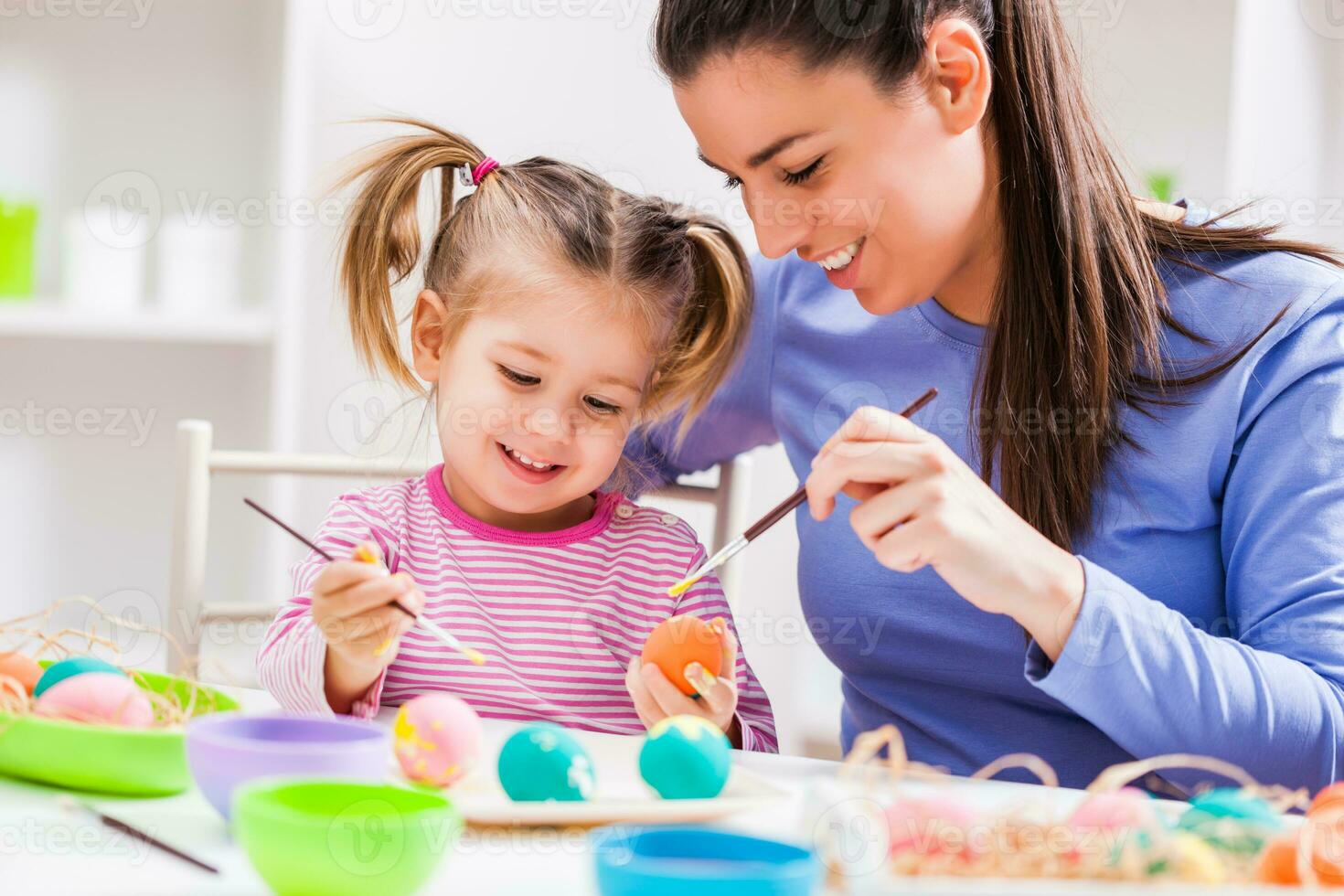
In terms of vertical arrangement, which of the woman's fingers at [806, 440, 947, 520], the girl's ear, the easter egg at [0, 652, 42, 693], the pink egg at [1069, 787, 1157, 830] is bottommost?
the easter egg at [0, 652, 42, 693]

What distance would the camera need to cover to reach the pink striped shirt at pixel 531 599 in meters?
1.21

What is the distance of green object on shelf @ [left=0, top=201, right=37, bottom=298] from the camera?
2008 millimetres

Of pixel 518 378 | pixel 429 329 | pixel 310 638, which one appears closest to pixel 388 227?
pixel 429 329

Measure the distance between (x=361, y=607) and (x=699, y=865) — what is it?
0.43 meters

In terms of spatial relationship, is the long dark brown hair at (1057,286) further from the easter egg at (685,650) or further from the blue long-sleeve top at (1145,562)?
the easter egg at (685,650)

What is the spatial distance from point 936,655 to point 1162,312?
14.9 inches

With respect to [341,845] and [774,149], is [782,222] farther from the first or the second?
[341,845]

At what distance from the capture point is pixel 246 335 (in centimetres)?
209

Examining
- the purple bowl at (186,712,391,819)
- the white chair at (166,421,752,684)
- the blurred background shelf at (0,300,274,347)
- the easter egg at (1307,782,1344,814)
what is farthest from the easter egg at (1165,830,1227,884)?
the blurred background shelf at (0,300,274,347)

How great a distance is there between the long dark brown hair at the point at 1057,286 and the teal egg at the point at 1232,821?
0.48 metres

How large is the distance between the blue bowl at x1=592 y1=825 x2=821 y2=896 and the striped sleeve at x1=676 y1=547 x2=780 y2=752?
0.52 m

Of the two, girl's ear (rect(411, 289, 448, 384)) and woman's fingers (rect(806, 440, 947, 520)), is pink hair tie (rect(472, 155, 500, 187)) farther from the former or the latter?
woman's fingers (rect(806, 440, 947, 520))

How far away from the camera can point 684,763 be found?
0.79m

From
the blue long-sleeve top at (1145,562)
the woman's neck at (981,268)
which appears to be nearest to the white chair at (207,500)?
the blue long-sleeve top at (1145,562)
